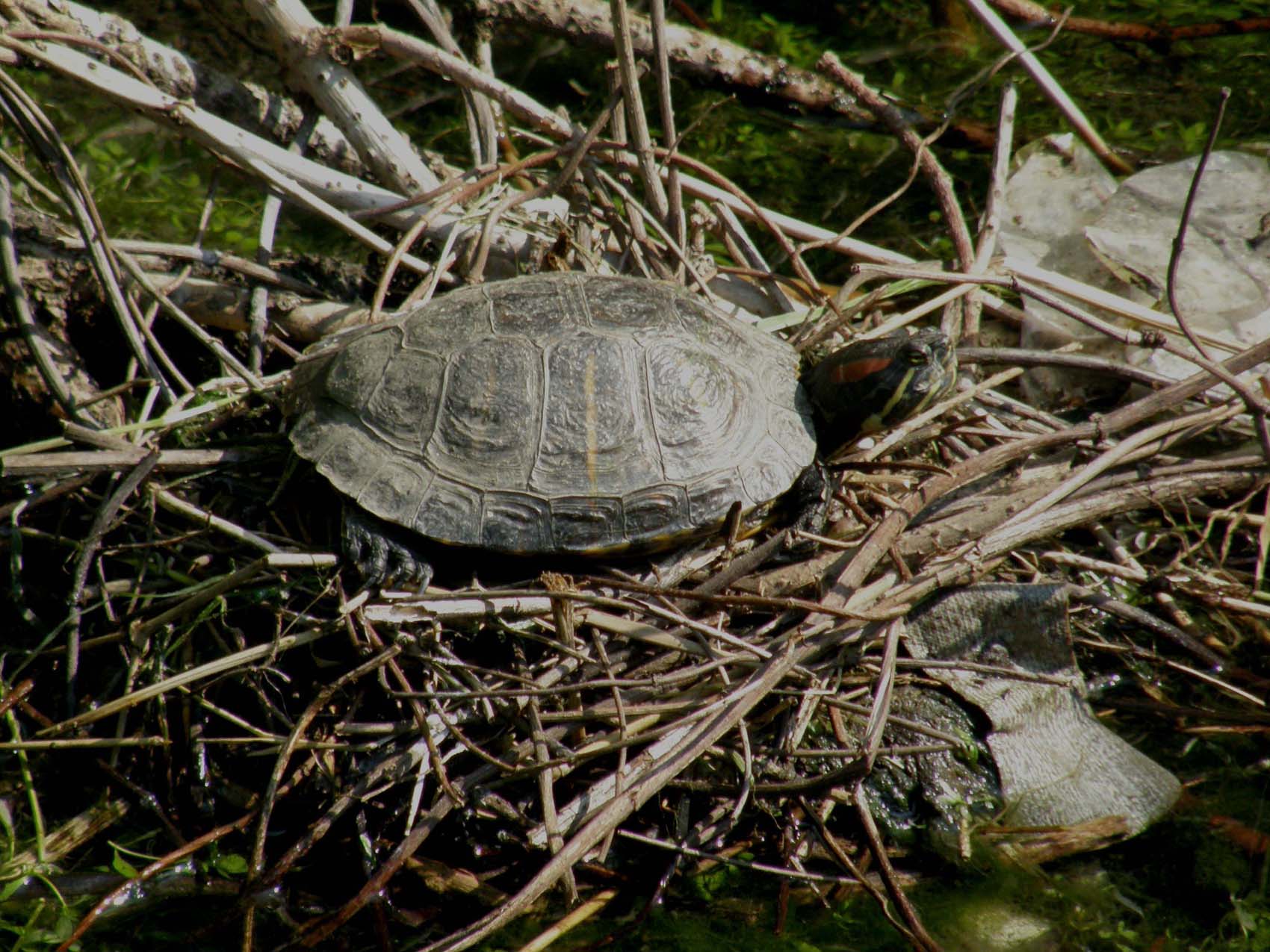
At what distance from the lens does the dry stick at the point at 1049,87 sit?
15.3 feet

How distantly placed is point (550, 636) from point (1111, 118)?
4676 mm

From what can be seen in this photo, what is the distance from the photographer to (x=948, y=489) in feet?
10.5

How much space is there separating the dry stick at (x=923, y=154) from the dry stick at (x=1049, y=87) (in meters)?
0.60

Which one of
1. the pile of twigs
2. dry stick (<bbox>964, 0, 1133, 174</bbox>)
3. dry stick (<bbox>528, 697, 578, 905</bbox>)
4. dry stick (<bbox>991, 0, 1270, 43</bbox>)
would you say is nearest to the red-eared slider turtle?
the pile of twigs

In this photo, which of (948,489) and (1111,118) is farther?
(1111,118)

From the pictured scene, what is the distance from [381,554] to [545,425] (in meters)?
0.63

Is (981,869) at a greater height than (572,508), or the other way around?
(572,508)

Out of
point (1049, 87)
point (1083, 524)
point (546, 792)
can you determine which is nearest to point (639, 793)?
point (546, 792)

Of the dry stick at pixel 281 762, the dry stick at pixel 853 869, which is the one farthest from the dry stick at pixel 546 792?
the dry stick at pixel 853 869

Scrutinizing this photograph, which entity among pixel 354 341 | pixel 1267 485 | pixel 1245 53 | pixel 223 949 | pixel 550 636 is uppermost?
pixel 1245 53

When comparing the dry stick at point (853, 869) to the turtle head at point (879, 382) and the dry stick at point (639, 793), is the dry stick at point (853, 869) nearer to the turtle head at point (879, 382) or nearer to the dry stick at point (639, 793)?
the dry stick at point (639, 793)

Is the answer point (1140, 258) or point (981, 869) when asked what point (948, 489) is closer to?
point (981, 869)

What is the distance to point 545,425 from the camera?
3.02m

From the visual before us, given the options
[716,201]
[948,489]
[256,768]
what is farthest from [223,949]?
[716,201]
